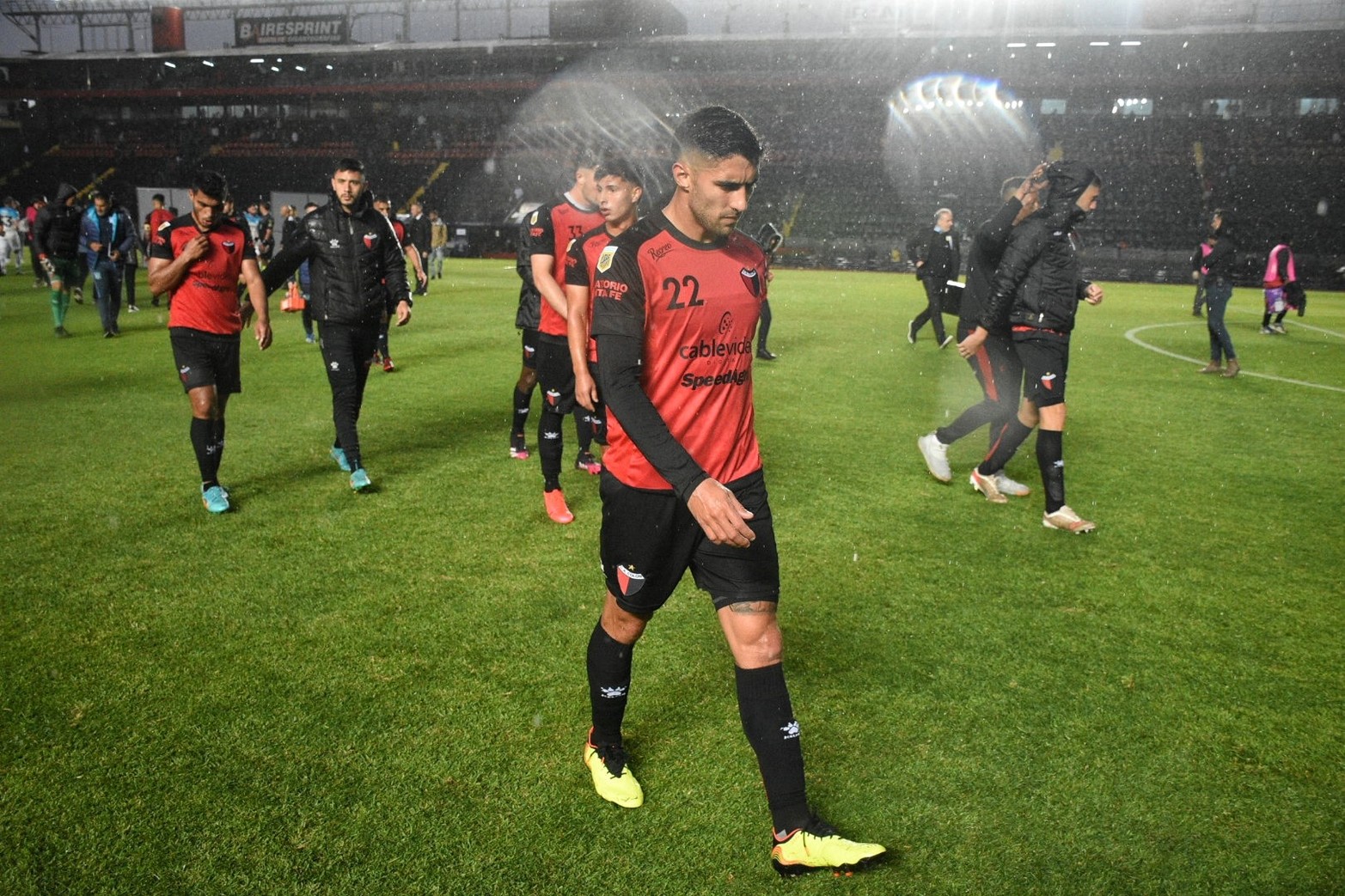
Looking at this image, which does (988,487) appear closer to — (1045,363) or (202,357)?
(1045,363)

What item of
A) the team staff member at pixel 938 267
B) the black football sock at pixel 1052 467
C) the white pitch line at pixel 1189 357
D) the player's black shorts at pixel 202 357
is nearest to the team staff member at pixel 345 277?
the player's black shorts at pixel 202 357

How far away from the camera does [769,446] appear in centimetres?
802

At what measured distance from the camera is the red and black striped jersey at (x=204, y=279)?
579 centimetres

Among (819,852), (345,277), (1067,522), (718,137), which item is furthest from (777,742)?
(345,277)

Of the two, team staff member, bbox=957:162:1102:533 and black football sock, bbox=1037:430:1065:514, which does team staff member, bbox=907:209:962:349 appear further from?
black football sock, bbox=1037:430:1065:514

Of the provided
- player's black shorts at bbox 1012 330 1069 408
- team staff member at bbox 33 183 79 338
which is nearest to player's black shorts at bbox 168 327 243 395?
player's black shorts at bbox 1012 330 1069 408

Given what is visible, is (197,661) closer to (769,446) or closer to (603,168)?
(603,168)

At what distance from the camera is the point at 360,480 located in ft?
20.8

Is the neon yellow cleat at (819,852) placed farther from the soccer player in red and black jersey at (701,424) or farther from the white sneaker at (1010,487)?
the white sneaker at (1010,487)

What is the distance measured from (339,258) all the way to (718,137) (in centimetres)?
446

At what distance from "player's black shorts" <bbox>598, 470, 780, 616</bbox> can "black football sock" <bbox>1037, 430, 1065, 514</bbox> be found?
3830 millimetres

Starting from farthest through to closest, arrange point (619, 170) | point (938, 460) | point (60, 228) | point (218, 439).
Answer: point (60, 228), point (938, 460), point (218, 439), point (619, 170)

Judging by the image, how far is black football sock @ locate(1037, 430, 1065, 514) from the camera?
5887mm

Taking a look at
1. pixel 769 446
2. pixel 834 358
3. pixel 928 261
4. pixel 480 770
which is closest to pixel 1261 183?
pixel 928 261
